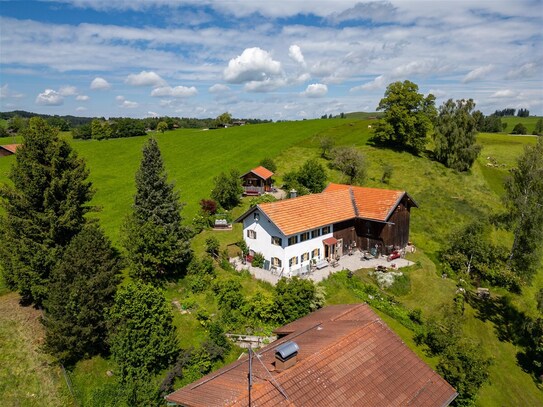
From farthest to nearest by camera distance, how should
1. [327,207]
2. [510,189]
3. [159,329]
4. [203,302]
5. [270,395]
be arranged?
[327,207] < [510,189] < [203,302] < [159,329] < [270,395]

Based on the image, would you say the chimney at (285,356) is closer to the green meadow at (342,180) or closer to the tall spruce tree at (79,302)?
the green meadow at (342,180)

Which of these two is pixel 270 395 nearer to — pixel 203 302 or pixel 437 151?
pixel 203 302

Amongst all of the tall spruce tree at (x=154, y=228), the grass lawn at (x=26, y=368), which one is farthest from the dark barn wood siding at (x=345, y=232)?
the grass lawn at (x=26, y=368)

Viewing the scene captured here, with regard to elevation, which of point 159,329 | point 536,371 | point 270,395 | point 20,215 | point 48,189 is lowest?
point 536,371

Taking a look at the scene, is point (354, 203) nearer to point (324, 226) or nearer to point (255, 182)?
point (324, 226)

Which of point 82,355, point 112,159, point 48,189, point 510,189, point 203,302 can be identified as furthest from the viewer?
point 112,159

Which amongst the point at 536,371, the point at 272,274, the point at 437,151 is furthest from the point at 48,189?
the point at 437,151

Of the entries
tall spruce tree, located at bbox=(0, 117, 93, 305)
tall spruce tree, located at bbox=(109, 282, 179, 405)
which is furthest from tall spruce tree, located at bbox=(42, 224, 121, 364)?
tall spruce tree, located at bbox=(0, 117, 93, 305)

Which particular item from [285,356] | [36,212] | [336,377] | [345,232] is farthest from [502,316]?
[36,212]
